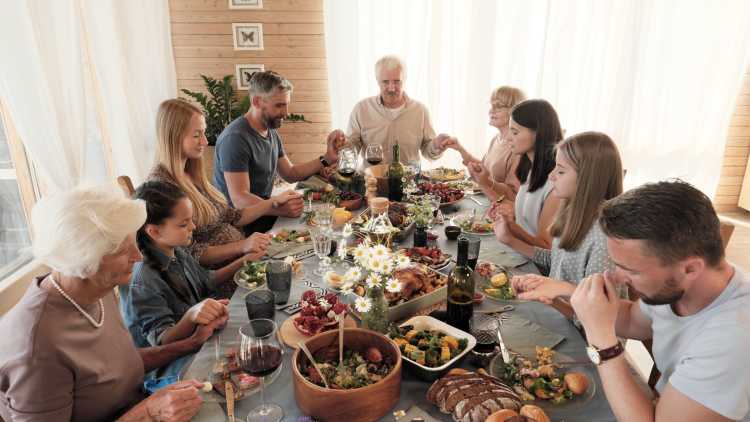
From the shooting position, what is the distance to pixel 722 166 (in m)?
4.91

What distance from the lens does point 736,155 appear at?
488cm

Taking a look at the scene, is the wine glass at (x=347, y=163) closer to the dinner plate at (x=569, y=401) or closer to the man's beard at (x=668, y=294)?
the dinner plate at (x=569, y=401)

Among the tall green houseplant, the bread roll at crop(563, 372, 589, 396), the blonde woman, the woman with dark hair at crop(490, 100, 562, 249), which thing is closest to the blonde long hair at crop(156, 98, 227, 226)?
the woman with dark hair at crop(490, 100, 562, 249)

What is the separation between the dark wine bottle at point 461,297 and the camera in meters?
1.46

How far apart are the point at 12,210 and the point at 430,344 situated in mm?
2991

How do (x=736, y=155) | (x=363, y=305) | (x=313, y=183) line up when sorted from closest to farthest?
(x=363, y=305)
(x=313, y=183)
(x=736, y=155)

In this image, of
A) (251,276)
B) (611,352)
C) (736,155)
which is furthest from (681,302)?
(736,155)

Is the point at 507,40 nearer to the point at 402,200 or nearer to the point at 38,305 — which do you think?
the point at 402,200

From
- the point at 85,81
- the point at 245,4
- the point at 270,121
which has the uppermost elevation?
the point at 245,4

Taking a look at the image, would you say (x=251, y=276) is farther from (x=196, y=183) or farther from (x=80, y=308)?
(x=196, y=183)

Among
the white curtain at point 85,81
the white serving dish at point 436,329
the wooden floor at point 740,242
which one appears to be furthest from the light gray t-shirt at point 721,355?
the white curtain at point 85,81

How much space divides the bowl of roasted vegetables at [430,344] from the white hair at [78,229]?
2.64 ft

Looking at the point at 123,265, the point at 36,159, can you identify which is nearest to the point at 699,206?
the point at 123,265

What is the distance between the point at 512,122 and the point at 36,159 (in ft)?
8.94
